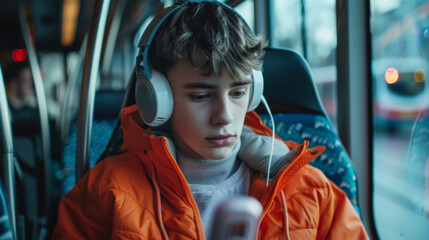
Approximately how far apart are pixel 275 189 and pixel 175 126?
0.30 meters

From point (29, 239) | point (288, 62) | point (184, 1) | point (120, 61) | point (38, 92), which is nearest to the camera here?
point (184, 1)

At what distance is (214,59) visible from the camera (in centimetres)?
85

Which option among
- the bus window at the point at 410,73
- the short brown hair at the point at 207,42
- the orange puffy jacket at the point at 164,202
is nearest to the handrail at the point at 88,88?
the orange puffy jacket at the point at 164,202

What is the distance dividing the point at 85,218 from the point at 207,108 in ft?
1.36

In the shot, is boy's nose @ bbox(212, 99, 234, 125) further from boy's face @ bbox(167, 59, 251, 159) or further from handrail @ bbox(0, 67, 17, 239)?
handrail @ bbox(0, 67, 17, 239)

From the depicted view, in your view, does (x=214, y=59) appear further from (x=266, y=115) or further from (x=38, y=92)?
(x=38, y=92)

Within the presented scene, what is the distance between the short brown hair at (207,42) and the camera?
865 mm

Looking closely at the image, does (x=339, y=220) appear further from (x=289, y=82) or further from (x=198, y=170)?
(x=289, y=82)

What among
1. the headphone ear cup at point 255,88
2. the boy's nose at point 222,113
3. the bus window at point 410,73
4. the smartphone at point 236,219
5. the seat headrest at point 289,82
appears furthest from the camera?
the bus window at point 410,73

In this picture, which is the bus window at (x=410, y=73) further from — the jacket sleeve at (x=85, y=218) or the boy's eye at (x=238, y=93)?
the jacket sleeve at (x=85, y=218)

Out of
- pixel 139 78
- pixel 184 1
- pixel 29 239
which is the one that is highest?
pixel 184 1

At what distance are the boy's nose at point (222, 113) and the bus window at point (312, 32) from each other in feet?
2.71

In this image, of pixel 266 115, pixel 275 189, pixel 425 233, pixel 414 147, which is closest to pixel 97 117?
pixel 266 115

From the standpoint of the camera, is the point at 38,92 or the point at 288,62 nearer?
the point at 288,62
